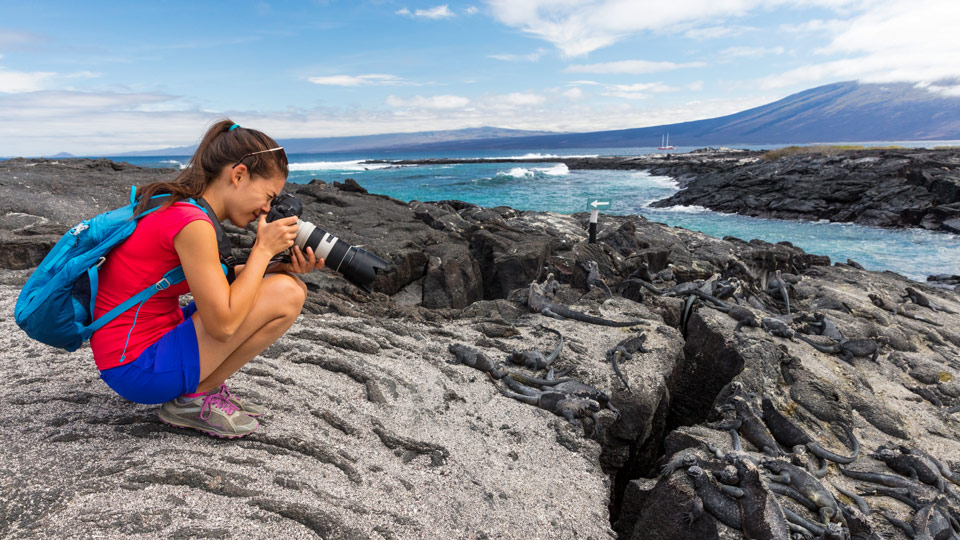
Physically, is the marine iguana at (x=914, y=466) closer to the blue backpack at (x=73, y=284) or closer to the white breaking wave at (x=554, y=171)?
the blue backpack at (x=73, y=284)

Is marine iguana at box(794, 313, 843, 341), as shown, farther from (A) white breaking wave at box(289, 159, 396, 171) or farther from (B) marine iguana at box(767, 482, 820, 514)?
(A) white breaking wave at box(289, 159, 396, 171)

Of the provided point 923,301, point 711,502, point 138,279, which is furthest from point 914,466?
point 923,301

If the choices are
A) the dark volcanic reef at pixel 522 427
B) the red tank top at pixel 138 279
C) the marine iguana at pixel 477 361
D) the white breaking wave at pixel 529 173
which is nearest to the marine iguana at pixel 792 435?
the dark volcanic reef at pixel 522 427

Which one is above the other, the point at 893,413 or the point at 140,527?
the point at 140,527

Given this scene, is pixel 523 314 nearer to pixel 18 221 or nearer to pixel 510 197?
pixel 18 221

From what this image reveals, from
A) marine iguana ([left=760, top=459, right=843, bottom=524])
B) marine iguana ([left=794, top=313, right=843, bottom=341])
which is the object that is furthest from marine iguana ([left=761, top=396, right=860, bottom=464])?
marine iguana ([left=794, top=313, right=843, bottom=341])

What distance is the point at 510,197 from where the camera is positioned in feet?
102

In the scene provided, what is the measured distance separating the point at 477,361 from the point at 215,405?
2.17 meters

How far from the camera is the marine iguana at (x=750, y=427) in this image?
358 cm

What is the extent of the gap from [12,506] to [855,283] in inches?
444

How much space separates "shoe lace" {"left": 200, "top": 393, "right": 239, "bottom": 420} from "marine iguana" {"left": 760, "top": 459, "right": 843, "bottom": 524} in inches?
126

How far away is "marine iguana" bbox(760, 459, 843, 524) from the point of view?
282 centimetres

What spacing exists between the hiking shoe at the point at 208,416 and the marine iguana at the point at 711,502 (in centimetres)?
241

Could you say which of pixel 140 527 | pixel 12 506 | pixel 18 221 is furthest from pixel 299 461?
pixel 18 221
